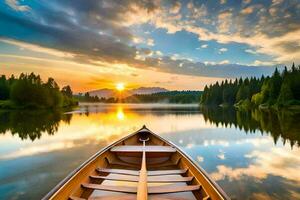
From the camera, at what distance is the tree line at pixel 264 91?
222ft

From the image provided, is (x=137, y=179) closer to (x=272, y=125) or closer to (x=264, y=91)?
(x=272, y=125)

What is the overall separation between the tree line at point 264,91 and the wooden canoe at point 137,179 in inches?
2616

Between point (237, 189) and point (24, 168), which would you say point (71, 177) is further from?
point (24, 168)

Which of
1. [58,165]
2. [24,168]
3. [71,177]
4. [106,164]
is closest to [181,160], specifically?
[106,164]

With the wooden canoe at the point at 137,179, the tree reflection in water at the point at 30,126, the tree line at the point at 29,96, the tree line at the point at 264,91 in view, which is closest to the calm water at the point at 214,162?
the tree reflection in water at the point at 30,126

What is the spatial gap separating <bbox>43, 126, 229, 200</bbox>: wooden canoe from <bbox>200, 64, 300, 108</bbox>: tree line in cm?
6645

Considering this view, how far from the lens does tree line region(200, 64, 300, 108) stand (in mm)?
67625

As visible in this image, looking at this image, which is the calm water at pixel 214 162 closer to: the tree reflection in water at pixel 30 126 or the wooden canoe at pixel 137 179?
the tree reflection in water at pixel 30 126

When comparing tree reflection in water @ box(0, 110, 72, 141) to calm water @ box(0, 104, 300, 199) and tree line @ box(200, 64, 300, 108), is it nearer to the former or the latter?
calm water @ box(0, 104, 300, 199)

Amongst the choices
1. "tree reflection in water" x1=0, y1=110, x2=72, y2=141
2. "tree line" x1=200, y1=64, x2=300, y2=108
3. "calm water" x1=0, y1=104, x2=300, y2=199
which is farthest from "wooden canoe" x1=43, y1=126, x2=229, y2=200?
"tree line" x1=200, y1=64, x2=300, y2=108

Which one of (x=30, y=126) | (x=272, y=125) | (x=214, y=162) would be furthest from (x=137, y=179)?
(x=272, y=125)

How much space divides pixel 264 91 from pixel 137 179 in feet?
265

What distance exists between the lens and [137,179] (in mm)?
7484

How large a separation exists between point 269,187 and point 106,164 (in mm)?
Result: 6109
